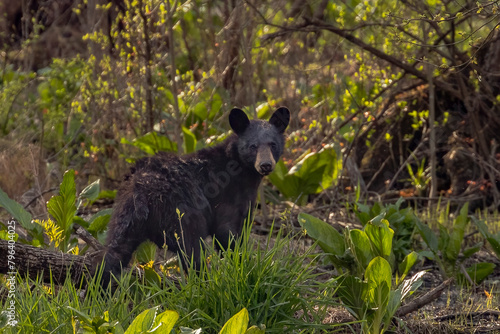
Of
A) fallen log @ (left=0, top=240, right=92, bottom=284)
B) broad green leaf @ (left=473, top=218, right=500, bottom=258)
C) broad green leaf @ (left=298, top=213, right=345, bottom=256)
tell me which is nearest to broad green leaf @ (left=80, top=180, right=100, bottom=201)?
fallen log @ (left=0, top=240, right=92, bottom=284)

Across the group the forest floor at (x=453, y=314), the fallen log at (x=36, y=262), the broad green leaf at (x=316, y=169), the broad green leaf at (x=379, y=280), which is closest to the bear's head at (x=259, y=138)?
the forest floor at (x=453, y=314)

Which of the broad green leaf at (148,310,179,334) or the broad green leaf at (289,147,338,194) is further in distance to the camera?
the broad green leaf at (289,147,338,194)

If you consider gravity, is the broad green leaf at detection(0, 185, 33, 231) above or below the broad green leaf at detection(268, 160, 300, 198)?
above

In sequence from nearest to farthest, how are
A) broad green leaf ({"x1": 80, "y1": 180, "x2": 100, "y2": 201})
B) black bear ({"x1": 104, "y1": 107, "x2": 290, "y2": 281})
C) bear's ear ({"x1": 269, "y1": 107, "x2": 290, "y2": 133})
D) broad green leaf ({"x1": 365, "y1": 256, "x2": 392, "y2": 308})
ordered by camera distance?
→ broad green leaf ({"x1": 365, "y1": 256, "x2": 392, "y2": 308}) → black bear ({"x1": 104, "y1": 107, "x2": 290, "y2": 281}) → broad green leaf ({"x1": 80, "y1": 180, "x2": 100, "y2": 201}) → bear's ear ({"x1": 269, "y1": 107, "x2": 290, "y2": 133})

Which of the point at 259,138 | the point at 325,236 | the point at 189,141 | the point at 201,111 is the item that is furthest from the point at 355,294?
the point at 201,111

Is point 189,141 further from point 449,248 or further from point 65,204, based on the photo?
point 449,248

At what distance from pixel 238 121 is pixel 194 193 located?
3.18 feet

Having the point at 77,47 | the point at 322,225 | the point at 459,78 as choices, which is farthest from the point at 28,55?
the point at 322,225

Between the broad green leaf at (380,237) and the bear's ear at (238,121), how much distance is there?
70.1 inches

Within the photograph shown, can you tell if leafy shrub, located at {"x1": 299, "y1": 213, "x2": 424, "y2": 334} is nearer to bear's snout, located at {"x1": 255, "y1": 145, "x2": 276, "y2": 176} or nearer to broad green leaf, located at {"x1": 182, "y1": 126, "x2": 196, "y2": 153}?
bear's snout, located at {"x1": 255, "y1": 145, "x2": 276, "y2": 176}

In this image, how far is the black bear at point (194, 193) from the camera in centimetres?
451

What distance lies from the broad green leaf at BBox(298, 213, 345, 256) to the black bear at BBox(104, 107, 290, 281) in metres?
0.50

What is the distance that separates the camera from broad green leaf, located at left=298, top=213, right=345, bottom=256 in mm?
4566

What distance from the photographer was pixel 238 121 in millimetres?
5598
